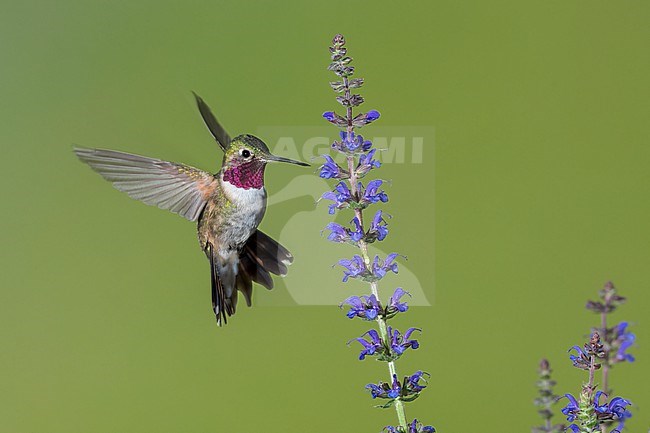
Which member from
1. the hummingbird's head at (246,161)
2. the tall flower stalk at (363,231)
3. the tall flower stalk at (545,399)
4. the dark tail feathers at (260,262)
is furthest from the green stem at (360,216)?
the dark tail feathers at (260,262)

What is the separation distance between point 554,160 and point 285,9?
3.61 ft

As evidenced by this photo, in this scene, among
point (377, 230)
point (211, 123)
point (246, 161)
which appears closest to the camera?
point (377, 230)

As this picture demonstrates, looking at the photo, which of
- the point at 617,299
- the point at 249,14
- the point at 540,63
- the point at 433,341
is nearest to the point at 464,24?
the point at 540,63

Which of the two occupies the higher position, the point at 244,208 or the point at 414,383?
the point at 244,208

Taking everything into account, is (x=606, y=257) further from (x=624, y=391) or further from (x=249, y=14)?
(x=249, y=14)

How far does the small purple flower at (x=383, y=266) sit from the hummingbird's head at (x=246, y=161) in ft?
1.15

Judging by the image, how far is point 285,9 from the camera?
2.84 metres

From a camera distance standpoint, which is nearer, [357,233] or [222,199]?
[357,233]

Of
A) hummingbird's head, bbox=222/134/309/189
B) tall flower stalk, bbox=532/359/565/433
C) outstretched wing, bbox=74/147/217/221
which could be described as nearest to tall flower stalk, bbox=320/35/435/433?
tall flower stalk, bbox=532/359/565/433

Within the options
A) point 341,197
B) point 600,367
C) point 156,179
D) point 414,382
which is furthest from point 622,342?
point 156,179

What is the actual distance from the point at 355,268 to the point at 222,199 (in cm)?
49

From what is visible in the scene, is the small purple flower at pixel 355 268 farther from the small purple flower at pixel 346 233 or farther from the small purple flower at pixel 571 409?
the small purple flower at pixel 571 409

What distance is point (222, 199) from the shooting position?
4.03 feet

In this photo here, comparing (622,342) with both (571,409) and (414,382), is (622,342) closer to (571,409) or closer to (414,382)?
(571,409)
